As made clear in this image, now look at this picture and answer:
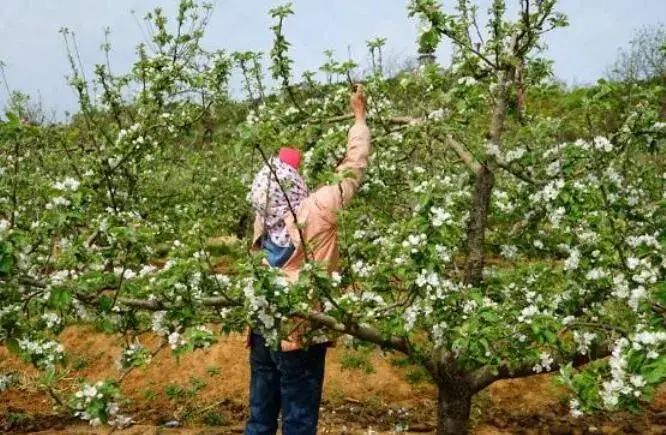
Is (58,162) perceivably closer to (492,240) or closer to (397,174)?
(397,174)

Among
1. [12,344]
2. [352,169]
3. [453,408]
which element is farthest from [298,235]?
[453,408]

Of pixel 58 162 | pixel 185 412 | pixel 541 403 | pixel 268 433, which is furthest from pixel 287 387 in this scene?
pixel 58 162

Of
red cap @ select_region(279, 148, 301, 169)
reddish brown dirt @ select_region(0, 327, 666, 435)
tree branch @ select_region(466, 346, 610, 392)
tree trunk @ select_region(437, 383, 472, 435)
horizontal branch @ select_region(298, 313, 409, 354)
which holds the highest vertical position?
red cap @ select_region(279, 148, 301, 169)

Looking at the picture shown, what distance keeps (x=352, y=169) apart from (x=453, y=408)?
2.25 meters

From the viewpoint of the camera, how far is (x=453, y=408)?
17.3 ft

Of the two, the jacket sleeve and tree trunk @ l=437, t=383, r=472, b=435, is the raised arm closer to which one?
the jacket sleeve

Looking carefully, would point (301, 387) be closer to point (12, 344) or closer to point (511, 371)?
point (511, 371)

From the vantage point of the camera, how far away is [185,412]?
722 centimetres

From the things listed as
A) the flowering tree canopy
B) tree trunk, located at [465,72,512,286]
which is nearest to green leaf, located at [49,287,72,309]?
the flowering tree canopy

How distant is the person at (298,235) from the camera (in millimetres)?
3947

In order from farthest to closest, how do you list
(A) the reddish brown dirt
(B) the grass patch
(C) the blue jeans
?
(B) the grass patch
(A) the reddish brown dirt
(C) the blue jeans

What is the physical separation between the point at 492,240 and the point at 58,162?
5030 mm

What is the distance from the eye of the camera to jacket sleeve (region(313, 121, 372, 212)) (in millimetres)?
3941

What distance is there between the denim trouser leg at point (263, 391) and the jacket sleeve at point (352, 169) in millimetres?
1064
